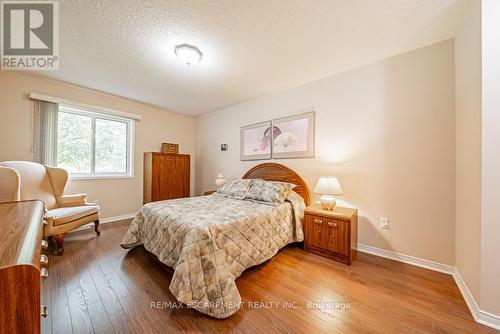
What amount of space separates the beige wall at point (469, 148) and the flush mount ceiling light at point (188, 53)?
7.95 ft

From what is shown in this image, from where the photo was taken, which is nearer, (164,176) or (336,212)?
(336,212)

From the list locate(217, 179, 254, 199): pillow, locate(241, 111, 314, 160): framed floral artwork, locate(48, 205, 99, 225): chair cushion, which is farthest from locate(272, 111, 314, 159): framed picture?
locate(48, 205, 99, 225): chair cushion

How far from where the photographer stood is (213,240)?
1.50 metres

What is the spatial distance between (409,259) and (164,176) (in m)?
4.12

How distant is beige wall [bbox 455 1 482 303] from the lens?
1.35 meters

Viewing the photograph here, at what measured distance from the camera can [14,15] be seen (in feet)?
5.35

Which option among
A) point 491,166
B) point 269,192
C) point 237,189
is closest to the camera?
point 491,166

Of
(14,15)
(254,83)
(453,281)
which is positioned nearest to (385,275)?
(453,281)

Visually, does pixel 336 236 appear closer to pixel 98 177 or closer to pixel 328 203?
pixel 328 203

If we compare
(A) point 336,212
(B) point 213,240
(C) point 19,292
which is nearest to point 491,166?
(A) point 336,212

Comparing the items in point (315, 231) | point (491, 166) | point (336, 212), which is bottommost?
point (315, 231)

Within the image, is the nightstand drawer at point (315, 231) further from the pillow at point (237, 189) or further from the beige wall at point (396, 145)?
the pillow at point (237, 189)

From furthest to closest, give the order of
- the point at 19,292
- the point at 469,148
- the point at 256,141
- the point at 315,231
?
1. the point at 256,141
2. the point at 315,231
3. the point at 469,148
4. the point at 19,292

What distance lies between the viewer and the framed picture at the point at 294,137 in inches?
109
